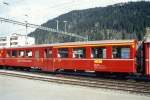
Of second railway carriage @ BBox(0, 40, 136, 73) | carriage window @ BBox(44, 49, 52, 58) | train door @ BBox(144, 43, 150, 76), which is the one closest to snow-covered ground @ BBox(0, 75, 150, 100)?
train door @ BBox(144, 43, 150, 76)

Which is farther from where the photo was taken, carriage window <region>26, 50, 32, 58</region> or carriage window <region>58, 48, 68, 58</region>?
carriage window <region>26, 50, 32, 58</region>

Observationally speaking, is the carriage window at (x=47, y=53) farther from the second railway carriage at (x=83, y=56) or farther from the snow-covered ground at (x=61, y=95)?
the snow-covered ground at (x=61, y=95)

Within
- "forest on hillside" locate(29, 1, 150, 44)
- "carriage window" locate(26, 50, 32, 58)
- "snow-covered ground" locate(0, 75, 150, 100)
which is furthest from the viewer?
"forest on hillside" locate(29, 1, 150, 44)

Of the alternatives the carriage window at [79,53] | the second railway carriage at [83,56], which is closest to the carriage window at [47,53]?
the second railway carriage at [83,56]

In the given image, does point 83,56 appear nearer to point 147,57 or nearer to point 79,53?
point 79,53

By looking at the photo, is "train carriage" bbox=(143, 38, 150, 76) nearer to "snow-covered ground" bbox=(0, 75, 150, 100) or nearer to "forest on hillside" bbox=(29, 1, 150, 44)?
"snow-covered ground" bbox=(0, 75, 150, 100)

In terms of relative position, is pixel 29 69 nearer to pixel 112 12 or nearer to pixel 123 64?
pixel 123 64

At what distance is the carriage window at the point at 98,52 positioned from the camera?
2120 cm

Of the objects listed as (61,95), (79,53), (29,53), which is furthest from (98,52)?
(29,53)

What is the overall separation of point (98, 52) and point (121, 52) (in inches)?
84.6

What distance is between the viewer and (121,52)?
20172 millimetres

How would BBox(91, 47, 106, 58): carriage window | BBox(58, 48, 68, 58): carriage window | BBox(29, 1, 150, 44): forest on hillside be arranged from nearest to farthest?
BBox(91, 47, 106, 58): carriage window
BBox(58, 48, 68, 58): carriage window
BBox(29, 1, 150, 44): forest on hillside

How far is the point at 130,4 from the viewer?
7313 inches

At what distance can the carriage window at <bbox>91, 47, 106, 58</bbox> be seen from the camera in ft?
69.6
